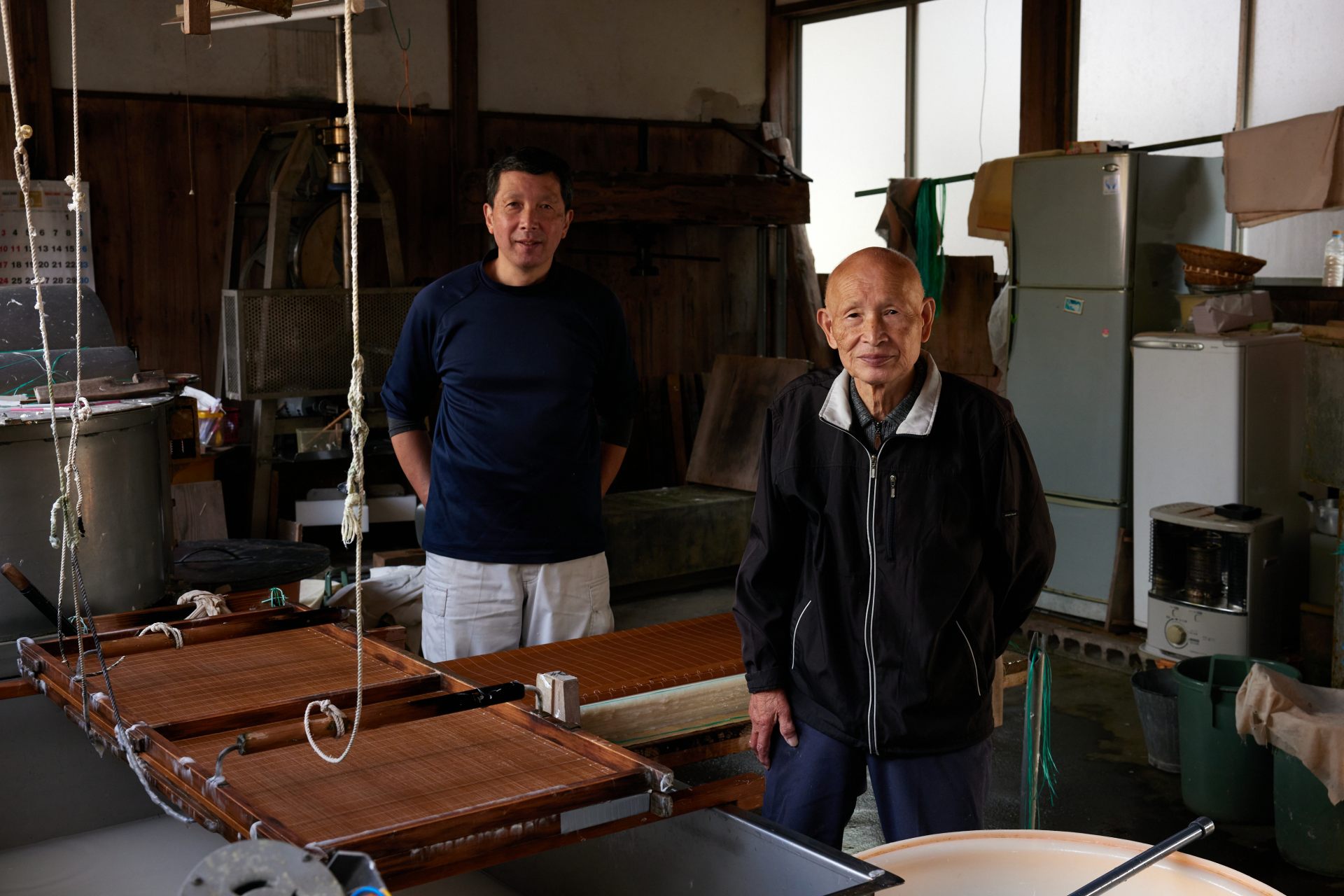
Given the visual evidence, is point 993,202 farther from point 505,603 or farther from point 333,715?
point 333,715

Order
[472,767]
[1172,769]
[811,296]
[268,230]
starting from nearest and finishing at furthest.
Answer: [472,767]
[1172,769]
[268,230]
[811,296]

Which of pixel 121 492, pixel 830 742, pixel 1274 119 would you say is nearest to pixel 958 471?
pixel 830 742

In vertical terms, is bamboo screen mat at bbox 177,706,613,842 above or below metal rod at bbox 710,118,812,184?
below

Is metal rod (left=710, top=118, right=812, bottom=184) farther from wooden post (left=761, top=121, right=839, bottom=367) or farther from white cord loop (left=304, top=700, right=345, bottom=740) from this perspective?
white cord loop (left=304, top=700, right=345, bottom=740)

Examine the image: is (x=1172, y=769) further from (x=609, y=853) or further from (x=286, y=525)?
(x=286, y=525)

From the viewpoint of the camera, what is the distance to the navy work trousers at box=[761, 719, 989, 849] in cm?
197

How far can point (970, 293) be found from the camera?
673 cm

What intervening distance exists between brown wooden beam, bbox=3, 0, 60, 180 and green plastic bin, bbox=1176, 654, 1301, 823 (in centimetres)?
533

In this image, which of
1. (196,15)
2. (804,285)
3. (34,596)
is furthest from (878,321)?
(804,285)

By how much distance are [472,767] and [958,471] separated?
2.75ft

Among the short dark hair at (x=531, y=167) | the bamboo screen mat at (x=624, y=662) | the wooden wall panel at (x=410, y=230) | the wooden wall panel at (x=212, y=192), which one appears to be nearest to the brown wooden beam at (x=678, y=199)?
the wooden wall panel at (x=410, y=230)

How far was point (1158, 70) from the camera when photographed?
5867mm

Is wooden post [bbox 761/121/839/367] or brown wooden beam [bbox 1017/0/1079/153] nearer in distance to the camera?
brown wooden beam [bbox 1017/0/1079/153]

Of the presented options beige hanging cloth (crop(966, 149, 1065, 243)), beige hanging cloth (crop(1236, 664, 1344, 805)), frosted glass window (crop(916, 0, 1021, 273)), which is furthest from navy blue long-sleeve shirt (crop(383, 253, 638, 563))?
frosted glass window (crop(916, 0, 1021, 273))
